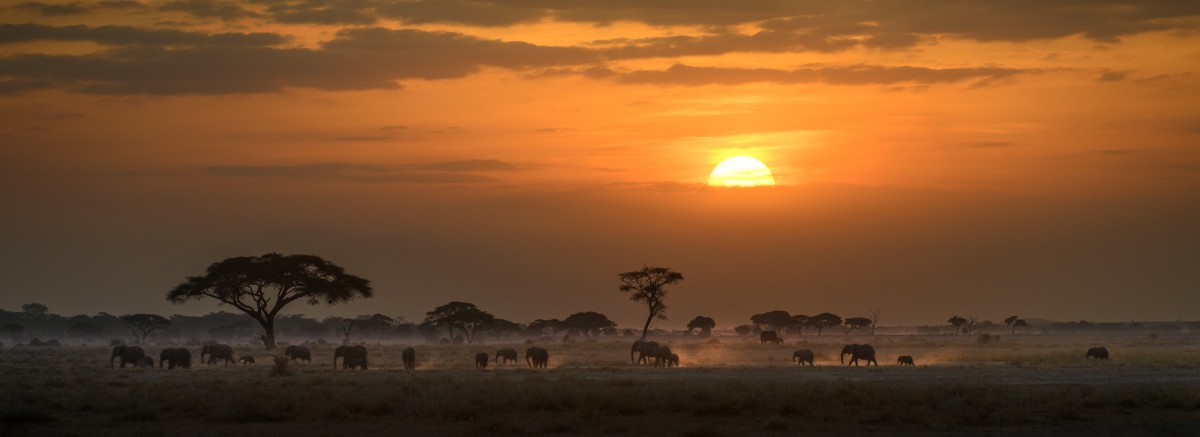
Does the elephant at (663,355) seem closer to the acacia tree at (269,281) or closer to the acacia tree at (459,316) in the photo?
the acacia tree at (269,281)

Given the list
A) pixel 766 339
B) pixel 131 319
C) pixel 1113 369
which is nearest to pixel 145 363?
pixel 1113 369

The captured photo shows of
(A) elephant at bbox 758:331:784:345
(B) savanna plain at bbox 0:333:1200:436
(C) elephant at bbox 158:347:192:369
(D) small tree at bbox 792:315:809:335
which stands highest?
(D) small tree at bbox 792:315:809:335

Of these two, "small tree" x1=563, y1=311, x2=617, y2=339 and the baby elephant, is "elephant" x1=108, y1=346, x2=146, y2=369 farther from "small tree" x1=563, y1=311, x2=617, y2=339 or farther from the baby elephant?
"small tree" x1=563, y1=311, x2=617, y2=339

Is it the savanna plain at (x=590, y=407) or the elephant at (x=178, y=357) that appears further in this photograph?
the elephant at (x=178, y=357)

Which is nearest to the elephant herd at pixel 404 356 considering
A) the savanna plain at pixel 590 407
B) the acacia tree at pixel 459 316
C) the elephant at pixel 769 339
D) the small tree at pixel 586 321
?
the savanna plain at pixel 590 407

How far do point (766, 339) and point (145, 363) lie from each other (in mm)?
64423

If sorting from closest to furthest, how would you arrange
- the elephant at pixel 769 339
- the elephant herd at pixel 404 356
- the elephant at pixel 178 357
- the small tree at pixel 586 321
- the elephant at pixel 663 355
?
the elephant at pixel 178 357 < the elephant herd at pixel 404 356 < the elephant at pixel 663 355 < the elephant at pixel 769 339 < the small tree at pixel 586 321

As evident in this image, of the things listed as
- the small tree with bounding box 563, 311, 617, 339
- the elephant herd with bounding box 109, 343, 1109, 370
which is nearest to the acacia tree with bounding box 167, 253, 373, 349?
the elephant herd with bounding box 109, 343, 1109, 370

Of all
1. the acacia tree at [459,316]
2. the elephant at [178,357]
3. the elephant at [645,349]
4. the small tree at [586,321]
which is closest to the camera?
the elephant at [178,357]

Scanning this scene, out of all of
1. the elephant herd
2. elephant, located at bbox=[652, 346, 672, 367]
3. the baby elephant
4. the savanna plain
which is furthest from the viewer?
elephant, located at bbox=[652, 346, 672, 367]

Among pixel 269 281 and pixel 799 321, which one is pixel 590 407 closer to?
pixel 269 281

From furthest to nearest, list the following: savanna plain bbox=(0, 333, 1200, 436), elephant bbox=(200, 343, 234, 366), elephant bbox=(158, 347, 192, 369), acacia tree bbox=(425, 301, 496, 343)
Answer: acacia tree bbox=(425, 301, 496, 343)
elephant bbox=(200, 343, 234, 366)
elephant bbox=(158, 347, 192, 369)
savanna plain bbox=(0, 333, 1200, 436)

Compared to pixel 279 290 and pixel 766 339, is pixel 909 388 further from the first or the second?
pixel 766 339

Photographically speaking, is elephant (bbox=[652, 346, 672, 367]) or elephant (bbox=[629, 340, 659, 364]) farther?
elephant (bbox=[629, 340, 659, 364])
